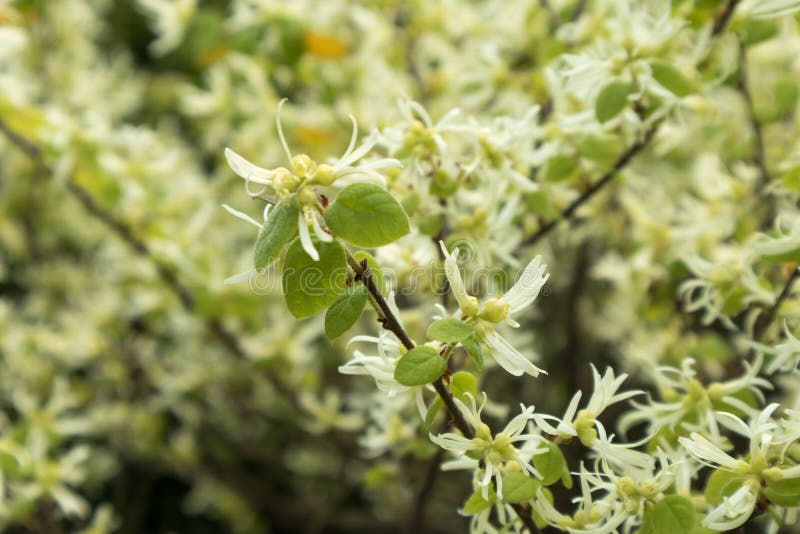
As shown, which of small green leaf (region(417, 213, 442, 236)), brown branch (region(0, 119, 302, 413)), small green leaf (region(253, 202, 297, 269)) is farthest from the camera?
brown branch (region(0, 119, 302, 413))

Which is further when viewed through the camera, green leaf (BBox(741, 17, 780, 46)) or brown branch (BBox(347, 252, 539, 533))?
green leaf (BBox(741, 17, 780, 46))

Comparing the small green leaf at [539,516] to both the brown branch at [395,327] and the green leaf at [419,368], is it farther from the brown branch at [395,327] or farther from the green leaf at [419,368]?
the green leaf at [419,368]

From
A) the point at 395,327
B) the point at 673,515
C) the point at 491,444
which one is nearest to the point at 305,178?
the point at 395,327

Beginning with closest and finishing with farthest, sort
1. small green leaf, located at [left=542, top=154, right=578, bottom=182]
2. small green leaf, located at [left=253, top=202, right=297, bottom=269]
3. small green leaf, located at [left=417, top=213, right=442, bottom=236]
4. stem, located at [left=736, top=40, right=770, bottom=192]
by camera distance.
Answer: small green leaf, located at [left=253, top=202, right=297, bottom=269] → small green leaf, located at [left=417, top=213, right=442, bottom=236] → small green leaf, located at [left=542, top=154, right=578, bottom=182] → stem, located at [left=736, top=40, right=770, bottom=192]

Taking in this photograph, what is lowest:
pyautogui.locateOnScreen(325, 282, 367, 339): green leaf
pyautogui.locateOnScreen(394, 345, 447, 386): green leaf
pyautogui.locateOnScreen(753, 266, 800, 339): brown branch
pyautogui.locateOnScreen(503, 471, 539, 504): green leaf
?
pyautogui.locateOnScreen(753, 266, 800, 339): brown branch

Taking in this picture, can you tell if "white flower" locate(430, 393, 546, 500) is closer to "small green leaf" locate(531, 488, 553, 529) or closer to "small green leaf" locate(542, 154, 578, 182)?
"small green leaf" locate(531, 488, 553, 529)

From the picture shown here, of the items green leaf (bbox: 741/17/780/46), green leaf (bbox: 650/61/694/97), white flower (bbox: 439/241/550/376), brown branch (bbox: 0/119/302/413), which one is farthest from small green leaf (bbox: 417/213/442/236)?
Answer: brown branch (bbox: 0/119/302/413)

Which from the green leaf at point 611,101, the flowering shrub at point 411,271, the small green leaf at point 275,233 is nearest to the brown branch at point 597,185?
the flowering shrub at point 411,271

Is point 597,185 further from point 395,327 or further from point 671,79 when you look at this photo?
point 395,327

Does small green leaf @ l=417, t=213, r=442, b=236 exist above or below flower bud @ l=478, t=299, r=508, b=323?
below
